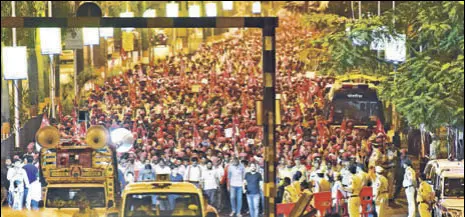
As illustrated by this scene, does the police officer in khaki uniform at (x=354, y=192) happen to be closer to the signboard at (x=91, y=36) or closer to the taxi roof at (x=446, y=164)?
the taxi roof at (x=446, y=164)

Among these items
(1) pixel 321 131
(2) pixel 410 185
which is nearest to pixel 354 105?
(1) pixel 321 131

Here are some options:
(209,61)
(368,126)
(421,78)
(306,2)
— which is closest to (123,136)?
(209,61)

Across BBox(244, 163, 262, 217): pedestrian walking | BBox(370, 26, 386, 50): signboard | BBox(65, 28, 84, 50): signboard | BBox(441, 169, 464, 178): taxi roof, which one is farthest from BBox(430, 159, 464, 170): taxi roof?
BBox(65, 28, 84, 50): signboard

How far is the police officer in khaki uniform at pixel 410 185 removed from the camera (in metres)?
5.36

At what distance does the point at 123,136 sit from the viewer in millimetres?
4938

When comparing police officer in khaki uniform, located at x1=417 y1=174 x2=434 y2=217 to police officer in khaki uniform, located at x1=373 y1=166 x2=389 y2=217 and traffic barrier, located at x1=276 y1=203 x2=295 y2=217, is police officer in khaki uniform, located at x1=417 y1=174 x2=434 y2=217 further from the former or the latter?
traffic barrier, located at x1=276 y1=203 x2=295 y2=217

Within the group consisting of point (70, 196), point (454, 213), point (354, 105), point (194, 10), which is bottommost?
point (454, 213)

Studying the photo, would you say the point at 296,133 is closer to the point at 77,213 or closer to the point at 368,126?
the point at 368,126

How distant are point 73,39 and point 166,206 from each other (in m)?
0.72

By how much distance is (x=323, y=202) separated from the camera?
205 inches

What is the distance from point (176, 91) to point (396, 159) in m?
0.97

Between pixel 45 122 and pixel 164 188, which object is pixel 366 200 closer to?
pixel 164 188

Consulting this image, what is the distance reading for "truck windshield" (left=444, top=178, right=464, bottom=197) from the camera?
5590 mm

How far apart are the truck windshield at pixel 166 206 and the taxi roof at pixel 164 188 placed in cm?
2
